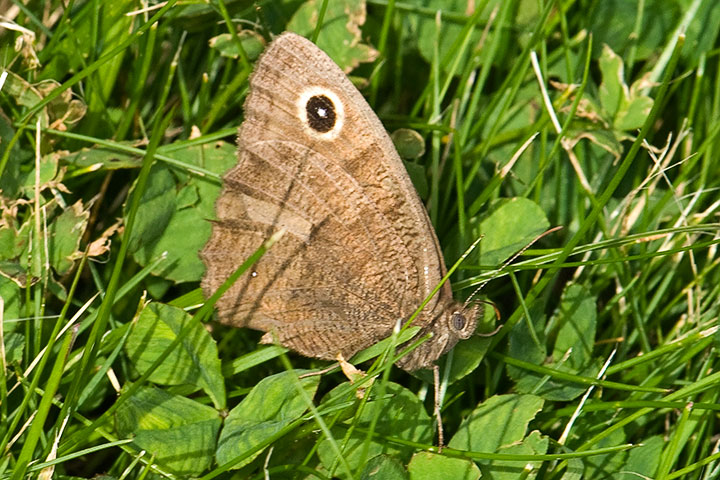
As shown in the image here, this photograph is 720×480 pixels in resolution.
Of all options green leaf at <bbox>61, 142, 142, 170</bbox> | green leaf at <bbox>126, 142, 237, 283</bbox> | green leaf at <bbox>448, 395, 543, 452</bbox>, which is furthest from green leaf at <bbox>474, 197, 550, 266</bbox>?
green leaf at <bbox>61, 142, 142, 170</bbox>

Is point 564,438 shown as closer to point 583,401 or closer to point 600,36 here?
point 583,401

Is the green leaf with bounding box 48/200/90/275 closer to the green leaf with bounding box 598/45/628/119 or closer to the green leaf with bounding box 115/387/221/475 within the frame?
the green leaf with bounding box 115/387/221/475

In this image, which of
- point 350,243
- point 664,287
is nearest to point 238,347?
point 350,243

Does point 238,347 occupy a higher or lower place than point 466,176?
lower

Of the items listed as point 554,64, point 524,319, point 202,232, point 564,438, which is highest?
point 554,64

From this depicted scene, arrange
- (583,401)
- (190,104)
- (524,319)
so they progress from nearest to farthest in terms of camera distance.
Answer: (583,401) < (524,319) < (190,104)

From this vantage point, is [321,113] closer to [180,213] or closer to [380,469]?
[180,213]

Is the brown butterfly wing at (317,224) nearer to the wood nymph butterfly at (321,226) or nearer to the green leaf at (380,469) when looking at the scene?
the wood nymph butterfly at (321,226)
